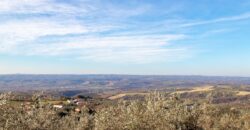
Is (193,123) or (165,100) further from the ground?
(165,100)

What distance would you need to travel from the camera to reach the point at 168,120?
3284cm

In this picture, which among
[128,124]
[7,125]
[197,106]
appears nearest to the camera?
[7,125]

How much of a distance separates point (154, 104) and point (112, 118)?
12.5 feet

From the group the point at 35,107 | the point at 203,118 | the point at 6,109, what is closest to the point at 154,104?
the point at 203,118

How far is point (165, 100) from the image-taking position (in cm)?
3378

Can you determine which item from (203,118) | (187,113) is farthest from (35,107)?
(203,118)

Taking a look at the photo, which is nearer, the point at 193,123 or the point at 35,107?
the point at 35,107

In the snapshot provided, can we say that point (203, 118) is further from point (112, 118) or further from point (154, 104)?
point (112, 118)

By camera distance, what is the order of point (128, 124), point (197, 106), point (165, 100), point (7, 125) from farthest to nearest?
point (197, 106) → point (165, 100) → point (128, 124) → point (7, 125)

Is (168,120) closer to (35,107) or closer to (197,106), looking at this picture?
(197,106)

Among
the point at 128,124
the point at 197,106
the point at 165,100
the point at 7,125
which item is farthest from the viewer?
the point at 197,106

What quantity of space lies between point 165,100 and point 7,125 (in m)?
14.7

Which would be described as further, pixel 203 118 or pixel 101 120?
pixel 203 118

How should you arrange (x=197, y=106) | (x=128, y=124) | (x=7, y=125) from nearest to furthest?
(x=7, y=125)
(x=128, y=124)
(x=197, y=106)
